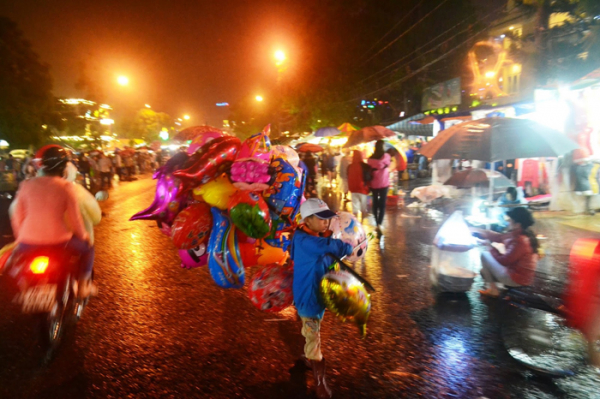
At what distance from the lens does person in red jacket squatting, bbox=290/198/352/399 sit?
3092mm

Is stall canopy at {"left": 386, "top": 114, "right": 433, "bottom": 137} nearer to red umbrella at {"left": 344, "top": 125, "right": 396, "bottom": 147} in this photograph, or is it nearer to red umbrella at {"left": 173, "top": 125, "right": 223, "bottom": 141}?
red umbrella at {"left": 344, "top": 125, "right": 396, "bottom": 147}

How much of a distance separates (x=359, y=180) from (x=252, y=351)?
5763 mm

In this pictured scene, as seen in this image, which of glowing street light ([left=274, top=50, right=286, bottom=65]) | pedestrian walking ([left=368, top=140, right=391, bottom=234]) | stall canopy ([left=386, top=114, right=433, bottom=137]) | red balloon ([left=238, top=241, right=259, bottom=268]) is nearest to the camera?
red balloon ([left=238, top=241, right=259, bottom=268])

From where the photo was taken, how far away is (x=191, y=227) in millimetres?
3826

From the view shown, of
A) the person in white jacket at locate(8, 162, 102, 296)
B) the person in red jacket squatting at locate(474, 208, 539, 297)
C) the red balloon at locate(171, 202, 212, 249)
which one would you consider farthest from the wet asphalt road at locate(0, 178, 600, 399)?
the person in white jacket at locate(8, 162, 102, 296)

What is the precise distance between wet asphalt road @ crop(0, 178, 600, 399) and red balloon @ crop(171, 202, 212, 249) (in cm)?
105

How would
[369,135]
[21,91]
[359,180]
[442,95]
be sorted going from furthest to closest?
[21,91], [442,95], [369,135], [359,180]

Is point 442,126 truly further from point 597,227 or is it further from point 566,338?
point 566,338

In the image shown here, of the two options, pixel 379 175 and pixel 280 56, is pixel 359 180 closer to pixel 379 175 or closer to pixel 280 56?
pixel 379 175

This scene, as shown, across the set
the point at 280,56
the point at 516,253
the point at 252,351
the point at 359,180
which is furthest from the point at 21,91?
the point at 516,253

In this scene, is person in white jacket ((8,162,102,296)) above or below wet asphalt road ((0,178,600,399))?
above

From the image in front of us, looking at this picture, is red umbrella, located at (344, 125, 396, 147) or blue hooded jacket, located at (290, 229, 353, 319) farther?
red umbrella, located at (344, 125, 396, 147)

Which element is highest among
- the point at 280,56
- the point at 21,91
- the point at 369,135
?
the point at 280,56

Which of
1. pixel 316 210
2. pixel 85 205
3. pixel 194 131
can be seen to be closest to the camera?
pixel 316 210
